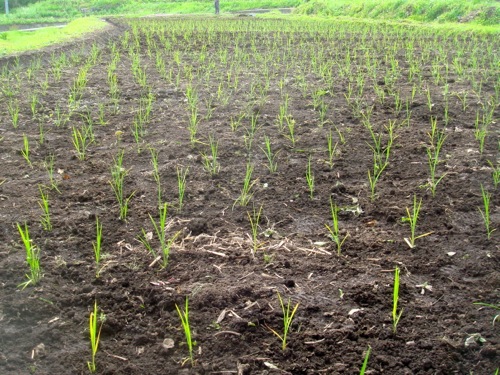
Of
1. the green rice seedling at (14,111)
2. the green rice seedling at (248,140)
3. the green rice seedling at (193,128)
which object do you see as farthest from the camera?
the green rice seedling at (14,111)

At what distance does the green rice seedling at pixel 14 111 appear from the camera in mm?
4125

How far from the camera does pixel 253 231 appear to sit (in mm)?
2365

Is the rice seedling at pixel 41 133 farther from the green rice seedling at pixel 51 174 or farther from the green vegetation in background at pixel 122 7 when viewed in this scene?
the green vegetation in background at pixel 122 7

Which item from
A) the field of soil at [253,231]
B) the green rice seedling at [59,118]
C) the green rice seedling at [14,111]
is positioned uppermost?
the green rice seedling at [14,111]

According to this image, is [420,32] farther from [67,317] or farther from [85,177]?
[67,317]

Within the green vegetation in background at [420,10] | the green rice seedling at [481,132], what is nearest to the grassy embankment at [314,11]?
the green vegetation in background at [420,10]

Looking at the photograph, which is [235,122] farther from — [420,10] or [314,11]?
[314,11]

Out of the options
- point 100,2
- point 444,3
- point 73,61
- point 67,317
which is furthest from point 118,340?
point 100,2

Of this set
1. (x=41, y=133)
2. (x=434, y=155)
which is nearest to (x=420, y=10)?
(x=434, y=155)

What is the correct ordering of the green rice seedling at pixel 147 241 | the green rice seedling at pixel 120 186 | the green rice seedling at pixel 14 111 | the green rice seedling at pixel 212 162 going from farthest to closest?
the green rice seedling at pixel 14 111
the green rice seedling at pixel 212 162
the green rice seedling at pixel 120 186
the green rice seedling at pixel 147 241

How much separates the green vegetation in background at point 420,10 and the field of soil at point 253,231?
308 inches

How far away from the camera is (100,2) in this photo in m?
30.7

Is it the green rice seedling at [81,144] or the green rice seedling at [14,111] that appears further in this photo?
the green rice seedling at [14,111]

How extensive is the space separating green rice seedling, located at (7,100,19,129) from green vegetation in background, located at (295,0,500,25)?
32.9 feet
